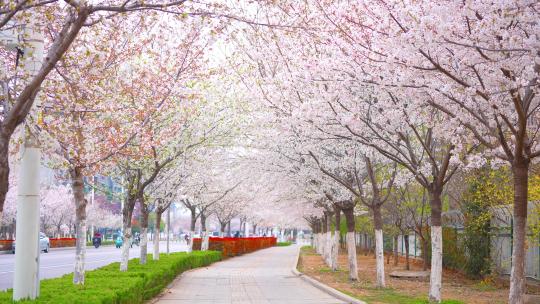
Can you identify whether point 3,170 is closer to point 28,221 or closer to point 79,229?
point 28,221

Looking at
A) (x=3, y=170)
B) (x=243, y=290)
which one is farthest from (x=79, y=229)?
(x=243, y=290)

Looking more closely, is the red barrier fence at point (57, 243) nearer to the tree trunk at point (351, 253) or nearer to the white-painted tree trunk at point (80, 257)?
the tree trunk at point (351, 253)

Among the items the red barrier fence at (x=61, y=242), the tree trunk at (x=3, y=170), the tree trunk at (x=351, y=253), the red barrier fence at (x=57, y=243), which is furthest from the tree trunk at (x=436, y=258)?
the red barrier fence at (x=61, y=242)

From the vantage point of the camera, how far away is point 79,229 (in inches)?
487

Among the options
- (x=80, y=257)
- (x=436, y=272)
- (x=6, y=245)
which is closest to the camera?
(x=80, y=257)

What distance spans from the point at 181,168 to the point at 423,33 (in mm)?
13481

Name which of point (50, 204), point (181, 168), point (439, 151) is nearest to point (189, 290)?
point (181, 168)

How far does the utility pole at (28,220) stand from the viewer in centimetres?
891

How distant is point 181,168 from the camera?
20.8 metres

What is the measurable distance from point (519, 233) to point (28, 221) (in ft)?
23.3

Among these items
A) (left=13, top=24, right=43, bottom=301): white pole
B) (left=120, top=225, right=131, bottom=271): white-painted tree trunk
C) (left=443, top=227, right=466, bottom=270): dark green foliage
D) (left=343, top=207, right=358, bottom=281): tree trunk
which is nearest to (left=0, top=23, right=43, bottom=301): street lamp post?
(left=13, top=24, right=43, bottom=301): white pole

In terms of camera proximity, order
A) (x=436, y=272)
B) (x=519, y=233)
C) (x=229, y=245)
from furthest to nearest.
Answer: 1. (x=229, y=245)
2. (x=436, y=272)
3. (x=519, y=233)

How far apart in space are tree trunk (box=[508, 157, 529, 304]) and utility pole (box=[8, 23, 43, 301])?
688cm

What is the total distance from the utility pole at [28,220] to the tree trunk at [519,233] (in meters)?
6.88
